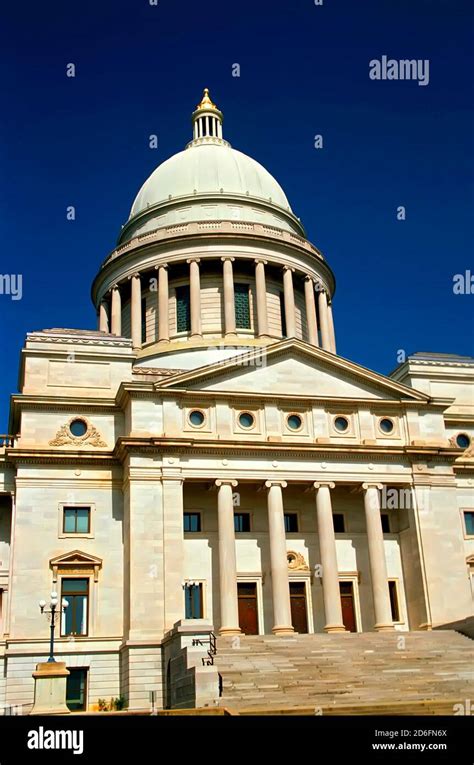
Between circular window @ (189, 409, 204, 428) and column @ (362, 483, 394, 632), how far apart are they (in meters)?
8.75

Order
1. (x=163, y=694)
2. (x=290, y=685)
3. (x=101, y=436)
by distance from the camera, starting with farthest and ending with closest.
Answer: (x=101, y=436), (x=163, y=694), (x=290, y=685)

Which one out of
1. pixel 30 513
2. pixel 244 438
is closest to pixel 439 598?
pixel 244 438

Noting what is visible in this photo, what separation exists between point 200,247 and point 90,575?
26.6 m

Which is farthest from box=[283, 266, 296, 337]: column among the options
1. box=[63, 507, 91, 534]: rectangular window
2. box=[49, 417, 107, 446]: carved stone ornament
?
box=[63, 507, 91, 534]: rectangular window

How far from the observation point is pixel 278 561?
129ft

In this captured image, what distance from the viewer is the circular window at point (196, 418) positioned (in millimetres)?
41281

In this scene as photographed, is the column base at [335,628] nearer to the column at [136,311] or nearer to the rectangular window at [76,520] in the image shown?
the rectangular window at [76,520]

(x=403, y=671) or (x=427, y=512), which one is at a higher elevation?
(x=427, y=512)

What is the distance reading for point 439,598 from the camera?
134 ft

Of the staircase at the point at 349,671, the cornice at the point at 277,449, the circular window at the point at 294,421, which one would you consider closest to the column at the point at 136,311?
the circular window at the point at 294,421

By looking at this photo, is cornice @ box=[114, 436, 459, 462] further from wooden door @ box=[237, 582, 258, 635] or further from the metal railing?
the metal railing

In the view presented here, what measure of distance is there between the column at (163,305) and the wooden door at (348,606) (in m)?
21.0

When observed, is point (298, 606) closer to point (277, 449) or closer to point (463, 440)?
point (277, 449)

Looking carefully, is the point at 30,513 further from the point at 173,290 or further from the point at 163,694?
the point at 173,290
